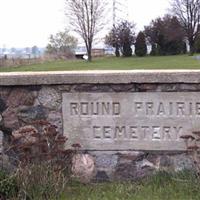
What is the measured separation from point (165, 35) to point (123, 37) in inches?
199

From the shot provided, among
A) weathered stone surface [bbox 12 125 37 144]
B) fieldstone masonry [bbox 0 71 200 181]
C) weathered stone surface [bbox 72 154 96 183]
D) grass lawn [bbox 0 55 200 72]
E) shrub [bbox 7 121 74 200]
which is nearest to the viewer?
shrub [bbox 7 121 74 200]

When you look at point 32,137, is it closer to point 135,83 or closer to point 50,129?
point 50,129

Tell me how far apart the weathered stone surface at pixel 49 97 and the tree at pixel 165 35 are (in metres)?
45.4

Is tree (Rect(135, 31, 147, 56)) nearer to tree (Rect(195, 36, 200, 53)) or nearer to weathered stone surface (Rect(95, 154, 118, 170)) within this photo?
tree (Rect(195, 36, 200, 53))

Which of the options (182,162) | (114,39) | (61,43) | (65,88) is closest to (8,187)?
(65,88)

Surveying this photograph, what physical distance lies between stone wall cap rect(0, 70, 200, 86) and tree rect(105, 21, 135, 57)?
47930mm

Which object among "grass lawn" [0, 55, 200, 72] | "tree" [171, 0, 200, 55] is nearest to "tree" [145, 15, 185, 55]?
"tree" [171, 0, 200, 55]

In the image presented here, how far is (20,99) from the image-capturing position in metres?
5.33

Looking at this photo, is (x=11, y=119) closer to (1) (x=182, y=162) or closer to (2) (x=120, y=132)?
(2) (x=120, y=132)

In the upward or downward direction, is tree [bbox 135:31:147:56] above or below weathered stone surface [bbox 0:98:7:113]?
below

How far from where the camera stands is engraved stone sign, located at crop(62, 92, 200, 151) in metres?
5.14

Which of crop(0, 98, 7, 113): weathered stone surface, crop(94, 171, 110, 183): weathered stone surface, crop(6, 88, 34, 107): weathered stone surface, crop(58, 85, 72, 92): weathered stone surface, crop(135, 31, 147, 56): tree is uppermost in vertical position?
crop(58, 85, 72, 92): weathered stone surface

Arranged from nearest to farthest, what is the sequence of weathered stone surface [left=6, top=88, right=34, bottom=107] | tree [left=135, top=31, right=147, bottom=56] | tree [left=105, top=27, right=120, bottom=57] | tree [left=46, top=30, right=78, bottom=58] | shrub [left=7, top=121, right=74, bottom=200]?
shrub [left=7, top=121, right=74, bottom=200], weathered stone surface [left=6, top=88, right=34, bottom=107], tree [left=135, top=31, right=147, bottom=56], tree [left=105, top=27, right=120, bottom=57], tree [left=46, top=30, right=78, bottom=58]

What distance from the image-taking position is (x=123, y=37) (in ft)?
176
